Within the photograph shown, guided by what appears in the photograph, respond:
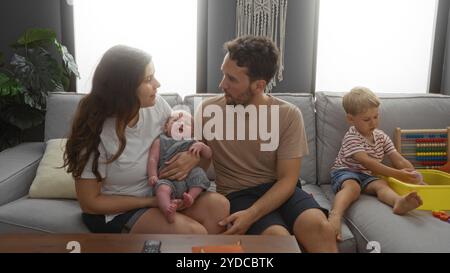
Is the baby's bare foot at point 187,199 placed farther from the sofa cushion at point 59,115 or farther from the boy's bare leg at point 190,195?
the sofa cushion at point 59,115

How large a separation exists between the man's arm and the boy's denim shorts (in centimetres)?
46

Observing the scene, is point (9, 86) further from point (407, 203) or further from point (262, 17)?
point (407, 203)

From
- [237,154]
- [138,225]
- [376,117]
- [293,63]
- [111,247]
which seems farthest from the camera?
[293,63]

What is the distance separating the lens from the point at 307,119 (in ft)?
7.57

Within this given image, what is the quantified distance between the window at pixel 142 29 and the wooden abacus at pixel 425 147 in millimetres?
1611

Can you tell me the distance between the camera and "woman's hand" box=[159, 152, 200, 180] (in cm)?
154

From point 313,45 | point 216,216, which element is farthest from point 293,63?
point 216,216

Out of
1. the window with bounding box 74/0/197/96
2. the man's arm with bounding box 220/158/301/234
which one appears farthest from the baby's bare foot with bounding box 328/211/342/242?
the window with bounding box 74/0/197/96

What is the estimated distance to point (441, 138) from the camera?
224cm

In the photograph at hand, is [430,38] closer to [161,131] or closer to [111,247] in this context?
[161,131]

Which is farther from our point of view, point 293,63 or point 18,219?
point 293,63

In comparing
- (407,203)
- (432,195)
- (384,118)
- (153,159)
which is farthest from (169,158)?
(384,118)

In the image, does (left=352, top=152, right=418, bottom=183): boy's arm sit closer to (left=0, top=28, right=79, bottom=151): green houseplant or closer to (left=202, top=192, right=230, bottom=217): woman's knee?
(left=202, top=192, right=230, bottom=217): woman's knee

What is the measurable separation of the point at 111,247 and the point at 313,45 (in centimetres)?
229
